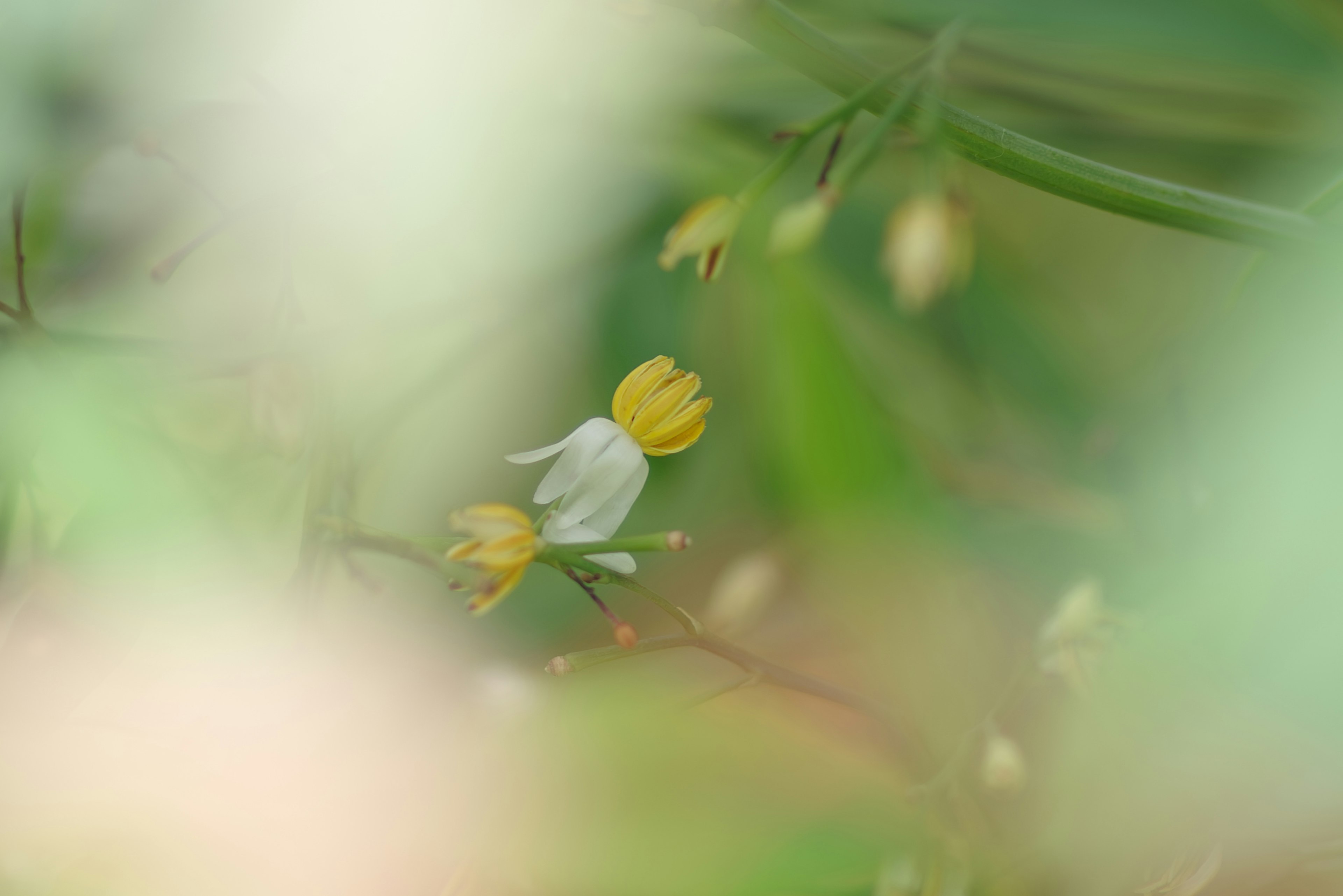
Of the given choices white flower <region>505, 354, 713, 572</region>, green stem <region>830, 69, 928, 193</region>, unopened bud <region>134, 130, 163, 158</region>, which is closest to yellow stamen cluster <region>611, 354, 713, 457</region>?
white flower <region>505, 354, 713, 572</region>

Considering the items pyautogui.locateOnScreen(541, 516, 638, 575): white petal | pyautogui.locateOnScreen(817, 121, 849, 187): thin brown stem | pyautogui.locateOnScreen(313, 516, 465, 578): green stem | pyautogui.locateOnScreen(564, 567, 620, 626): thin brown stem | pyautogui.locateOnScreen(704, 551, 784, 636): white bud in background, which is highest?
pyautogui.locateOnScreen(817, 121, 849, 187): thin brown stem

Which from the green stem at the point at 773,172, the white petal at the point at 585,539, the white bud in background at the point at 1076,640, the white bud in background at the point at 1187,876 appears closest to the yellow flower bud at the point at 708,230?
the green stem at the point at 773,172

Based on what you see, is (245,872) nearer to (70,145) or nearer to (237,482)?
(237,482)

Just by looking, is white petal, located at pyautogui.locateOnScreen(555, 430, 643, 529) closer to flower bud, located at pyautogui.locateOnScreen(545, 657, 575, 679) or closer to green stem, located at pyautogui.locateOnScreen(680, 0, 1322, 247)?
flower bud, located at pyautogui.locateOnScreen(545, 657, 575, 679)

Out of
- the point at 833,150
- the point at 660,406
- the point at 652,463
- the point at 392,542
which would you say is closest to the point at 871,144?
the point at 833,150

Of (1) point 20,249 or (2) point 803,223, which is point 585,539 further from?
(1) point 20,249

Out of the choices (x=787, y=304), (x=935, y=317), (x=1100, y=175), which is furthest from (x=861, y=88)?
(x=935, y=317)

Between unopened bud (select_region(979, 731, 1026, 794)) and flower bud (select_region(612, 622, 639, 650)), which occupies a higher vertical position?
unopened bud (select_region(979, 731, 1026, 794))

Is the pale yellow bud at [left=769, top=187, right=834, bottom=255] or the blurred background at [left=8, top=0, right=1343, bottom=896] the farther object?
the blurred background at [left=8, top=0, right=1343, bottom=896]
